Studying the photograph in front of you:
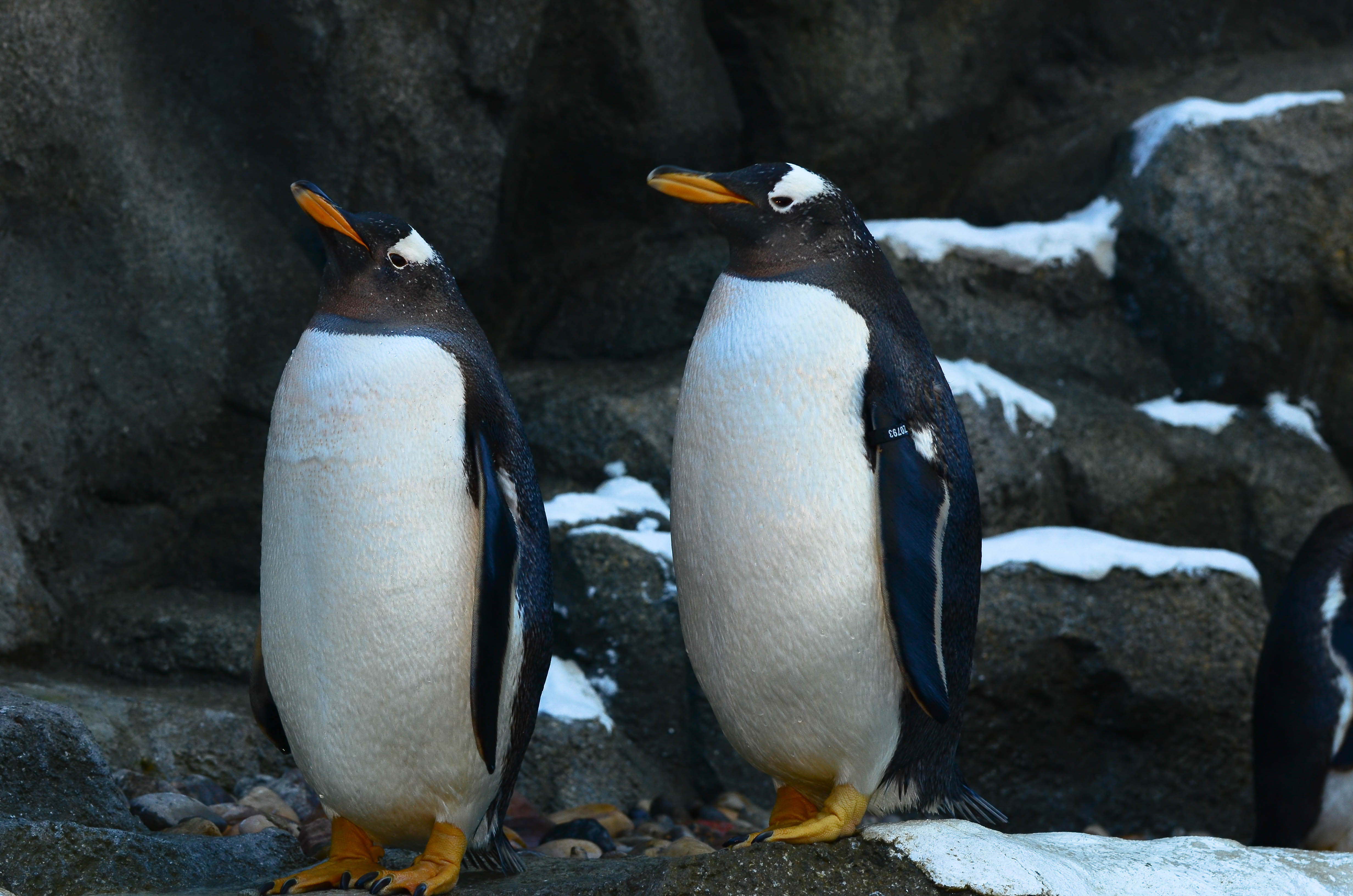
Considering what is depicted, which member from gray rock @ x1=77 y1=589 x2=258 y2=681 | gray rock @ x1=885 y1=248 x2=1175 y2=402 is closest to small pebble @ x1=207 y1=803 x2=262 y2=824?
gray rock @ x1=77 y1=589 x2=258 y2=681

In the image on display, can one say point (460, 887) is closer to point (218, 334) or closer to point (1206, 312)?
point (218, 334)

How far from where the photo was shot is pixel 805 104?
510cm

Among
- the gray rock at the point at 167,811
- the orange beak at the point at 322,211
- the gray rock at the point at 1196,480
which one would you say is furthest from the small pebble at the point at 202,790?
the gray rock at the point at 1196,480

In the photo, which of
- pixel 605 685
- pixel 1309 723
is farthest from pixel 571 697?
pixel 1309 723

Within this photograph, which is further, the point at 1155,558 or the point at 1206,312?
the point at 1206,312

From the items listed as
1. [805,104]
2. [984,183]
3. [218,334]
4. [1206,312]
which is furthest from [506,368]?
[1206,312]

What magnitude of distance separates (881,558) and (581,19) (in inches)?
115

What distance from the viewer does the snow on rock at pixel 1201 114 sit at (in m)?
5.01

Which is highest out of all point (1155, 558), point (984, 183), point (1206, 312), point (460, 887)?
point (984, 183)

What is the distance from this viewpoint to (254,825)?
2990 mm

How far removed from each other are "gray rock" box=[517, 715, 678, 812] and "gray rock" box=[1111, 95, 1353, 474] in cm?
259

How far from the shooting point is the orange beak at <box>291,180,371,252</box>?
248cm

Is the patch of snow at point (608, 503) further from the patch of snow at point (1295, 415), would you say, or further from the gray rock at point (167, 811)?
the patch of snow at point (1295, 415)

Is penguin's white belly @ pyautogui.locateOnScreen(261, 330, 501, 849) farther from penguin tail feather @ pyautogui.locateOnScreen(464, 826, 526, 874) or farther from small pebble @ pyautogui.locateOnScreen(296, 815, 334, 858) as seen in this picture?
small pebble @ pyautogui.locateOnScreen(296, 815, 334, 858)
